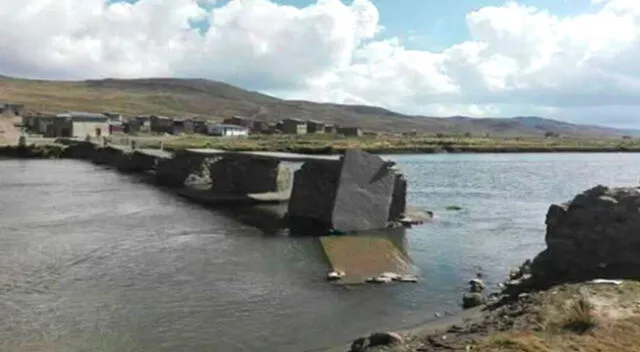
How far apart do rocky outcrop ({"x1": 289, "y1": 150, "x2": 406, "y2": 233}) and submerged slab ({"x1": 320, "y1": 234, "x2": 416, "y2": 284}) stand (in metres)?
1.75

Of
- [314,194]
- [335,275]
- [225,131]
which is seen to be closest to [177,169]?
[314,194]

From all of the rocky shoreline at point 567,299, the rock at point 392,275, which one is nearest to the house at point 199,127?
the rock at point 392,275

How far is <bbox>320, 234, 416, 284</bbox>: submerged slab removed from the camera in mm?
23750

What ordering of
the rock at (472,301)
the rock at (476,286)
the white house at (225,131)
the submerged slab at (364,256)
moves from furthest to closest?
the white house at (225,131), the submerged slab at (364,256), the rock at (476,286), the rock at (472,301)

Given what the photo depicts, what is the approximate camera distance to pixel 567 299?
575 inches

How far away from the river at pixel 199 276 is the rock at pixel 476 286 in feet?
1.69

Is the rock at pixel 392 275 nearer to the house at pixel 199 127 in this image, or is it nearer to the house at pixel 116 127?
the house at pixel 116 127

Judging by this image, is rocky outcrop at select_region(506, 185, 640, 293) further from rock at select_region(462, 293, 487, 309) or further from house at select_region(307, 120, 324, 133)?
house at select_region(307, 120, 324, 133)

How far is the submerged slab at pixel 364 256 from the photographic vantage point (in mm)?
23750

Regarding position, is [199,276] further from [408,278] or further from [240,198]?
[240,198]

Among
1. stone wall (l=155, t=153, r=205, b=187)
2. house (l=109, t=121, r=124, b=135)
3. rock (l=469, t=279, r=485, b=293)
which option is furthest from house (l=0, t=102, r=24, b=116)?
rock (l=469, t=279, r=485, b=293)

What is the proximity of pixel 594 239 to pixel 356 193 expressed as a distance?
→ 14.7 metres

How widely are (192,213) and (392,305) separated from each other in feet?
77.6

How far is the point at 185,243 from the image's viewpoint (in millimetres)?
30469
